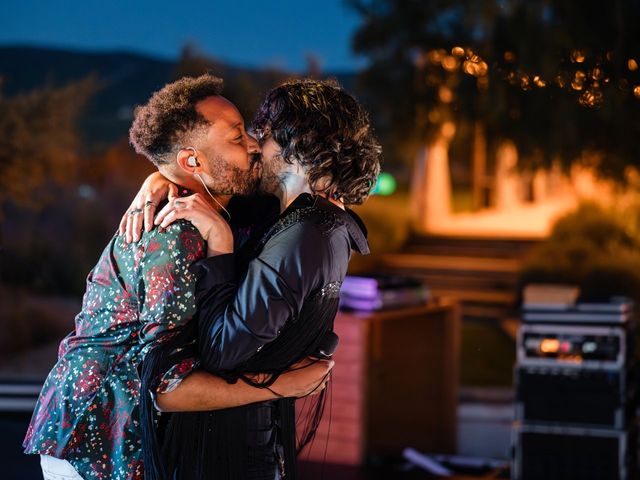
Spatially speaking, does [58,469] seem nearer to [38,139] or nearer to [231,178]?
[231,178]

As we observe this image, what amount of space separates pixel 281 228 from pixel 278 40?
46.3 ft

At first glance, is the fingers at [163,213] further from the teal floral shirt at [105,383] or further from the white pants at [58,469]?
the white pants at [58,469]

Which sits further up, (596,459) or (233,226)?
(233,226)

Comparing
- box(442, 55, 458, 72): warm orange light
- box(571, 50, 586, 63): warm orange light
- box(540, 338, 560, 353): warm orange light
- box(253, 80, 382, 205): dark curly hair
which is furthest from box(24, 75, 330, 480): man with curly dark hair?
box(442, 55, 458, 72): warm orange light

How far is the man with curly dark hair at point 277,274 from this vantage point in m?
1.73

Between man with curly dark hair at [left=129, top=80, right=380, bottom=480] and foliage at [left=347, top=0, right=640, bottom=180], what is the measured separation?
4.93 ft

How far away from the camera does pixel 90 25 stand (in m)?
11.4

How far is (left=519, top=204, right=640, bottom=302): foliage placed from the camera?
821cm

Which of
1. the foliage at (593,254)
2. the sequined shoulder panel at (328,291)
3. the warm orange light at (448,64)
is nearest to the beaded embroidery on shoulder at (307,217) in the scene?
the sequined shoulder panel at (328,291)

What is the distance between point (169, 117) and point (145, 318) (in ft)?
1.45

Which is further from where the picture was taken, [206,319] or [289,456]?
[289,456]

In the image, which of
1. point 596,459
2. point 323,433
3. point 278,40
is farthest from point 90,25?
point 596,459

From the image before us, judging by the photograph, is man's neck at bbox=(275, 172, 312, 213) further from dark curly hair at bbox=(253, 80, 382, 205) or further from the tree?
the tree

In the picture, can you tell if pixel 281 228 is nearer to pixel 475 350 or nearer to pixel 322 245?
pixel 322 245
